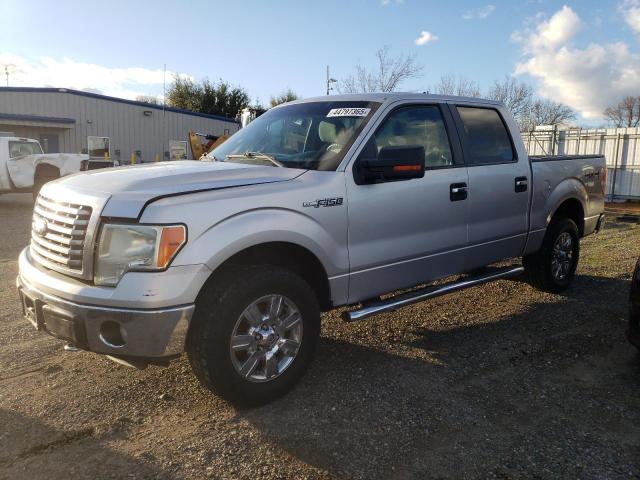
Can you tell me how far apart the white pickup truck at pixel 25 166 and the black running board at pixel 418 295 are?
1401 centimetres

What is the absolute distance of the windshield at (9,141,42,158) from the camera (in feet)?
50.6

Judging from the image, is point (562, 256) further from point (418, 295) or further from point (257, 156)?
point (257, 156)

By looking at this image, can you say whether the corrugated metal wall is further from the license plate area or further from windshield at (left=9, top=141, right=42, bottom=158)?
the license plate area

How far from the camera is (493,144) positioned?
5012 millimetres

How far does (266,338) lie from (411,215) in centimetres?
148

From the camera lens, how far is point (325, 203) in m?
3.47

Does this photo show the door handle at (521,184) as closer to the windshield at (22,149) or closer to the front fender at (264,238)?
the front fender at (264,238)

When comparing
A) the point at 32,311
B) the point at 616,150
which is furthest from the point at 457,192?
the point at 616,150

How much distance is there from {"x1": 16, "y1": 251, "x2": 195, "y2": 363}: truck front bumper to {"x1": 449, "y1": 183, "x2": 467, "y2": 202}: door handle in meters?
2.35

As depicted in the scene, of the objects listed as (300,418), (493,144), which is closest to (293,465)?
(300,418)

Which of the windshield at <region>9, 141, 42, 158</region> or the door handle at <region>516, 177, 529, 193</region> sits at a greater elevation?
the windshield at <region>9, 141, 42, 158</region>

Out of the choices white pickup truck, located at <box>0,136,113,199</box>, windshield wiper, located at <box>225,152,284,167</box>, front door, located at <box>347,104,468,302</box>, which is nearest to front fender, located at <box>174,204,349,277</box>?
front door, located at <box>347,104,468,302</box>

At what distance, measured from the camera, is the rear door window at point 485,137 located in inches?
185

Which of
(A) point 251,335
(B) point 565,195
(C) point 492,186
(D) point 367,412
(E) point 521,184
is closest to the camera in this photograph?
(A) point 251,335
